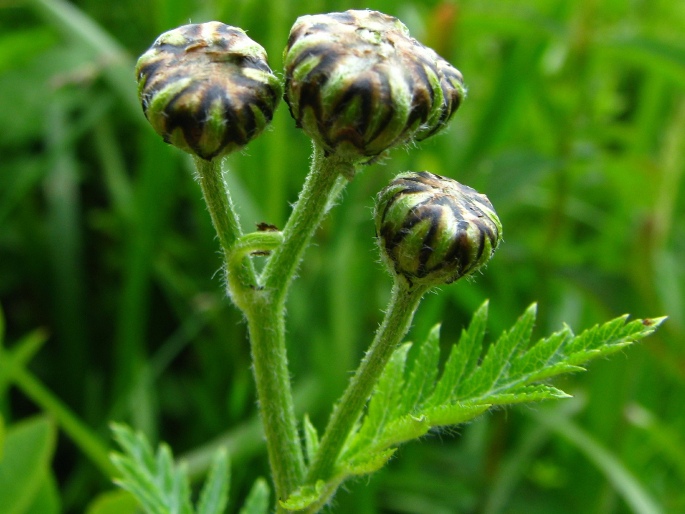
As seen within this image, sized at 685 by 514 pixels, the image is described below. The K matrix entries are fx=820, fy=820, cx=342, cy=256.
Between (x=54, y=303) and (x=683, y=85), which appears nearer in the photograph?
(x=683, y=85)

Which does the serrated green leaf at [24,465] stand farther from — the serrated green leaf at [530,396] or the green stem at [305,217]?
the serrated green leaf at [530,396]

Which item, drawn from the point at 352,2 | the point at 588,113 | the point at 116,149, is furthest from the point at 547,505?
the point at 116,149

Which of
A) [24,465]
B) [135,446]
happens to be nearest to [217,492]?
[135,446]

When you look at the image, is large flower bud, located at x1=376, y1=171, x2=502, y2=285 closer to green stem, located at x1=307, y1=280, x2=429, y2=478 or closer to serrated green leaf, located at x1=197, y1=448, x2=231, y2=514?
green stem, located at x1=307, y1=280, x2=429, y2=478

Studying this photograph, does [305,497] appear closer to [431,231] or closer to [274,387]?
[274,387]

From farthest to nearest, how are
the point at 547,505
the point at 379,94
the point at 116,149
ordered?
1. the point at 116,149
2. the point at 547,505
3. the point at 379,94

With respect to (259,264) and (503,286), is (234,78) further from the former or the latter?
(503,286)
